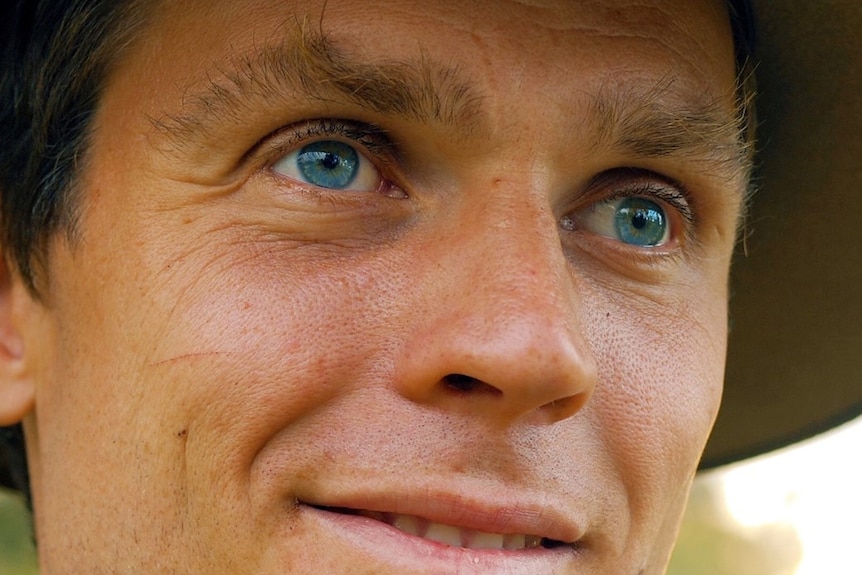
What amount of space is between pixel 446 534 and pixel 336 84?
0.88 m

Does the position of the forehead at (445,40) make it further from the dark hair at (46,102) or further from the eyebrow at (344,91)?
the dark hair at (46,102)

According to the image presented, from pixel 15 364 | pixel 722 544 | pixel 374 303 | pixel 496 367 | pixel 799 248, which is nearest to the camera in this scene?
pixel 496 367

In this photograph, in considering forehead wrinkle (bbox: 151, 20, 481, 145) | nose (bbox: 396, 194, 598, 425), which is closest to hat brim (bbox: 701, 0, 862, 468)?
forehead wrinkle (bbox: 151, 20, 481, 145)

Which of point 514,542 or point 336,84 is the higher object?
point 336,84

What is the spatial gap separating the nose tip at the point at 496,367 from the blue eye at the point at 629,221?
1.67ft

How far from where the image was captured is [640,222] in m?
2.47

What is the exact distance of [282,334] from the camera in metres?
1.90

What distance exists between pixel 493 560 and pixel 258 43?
1.09m

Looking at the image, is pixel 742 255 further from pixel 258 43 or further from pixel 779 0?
pixel 258 43

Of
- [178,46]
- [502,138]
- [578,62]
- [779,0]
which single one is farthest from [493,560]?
[779,0]

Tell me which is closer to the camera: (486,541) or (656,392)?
(486,541)

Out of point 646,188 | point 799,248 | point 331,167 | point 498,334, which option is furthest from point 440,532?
point 799,248

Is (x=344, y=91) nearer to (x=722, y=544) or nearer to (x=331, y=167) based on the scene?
(x=331, y=167)

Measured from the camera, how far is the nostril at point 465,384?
185cm
